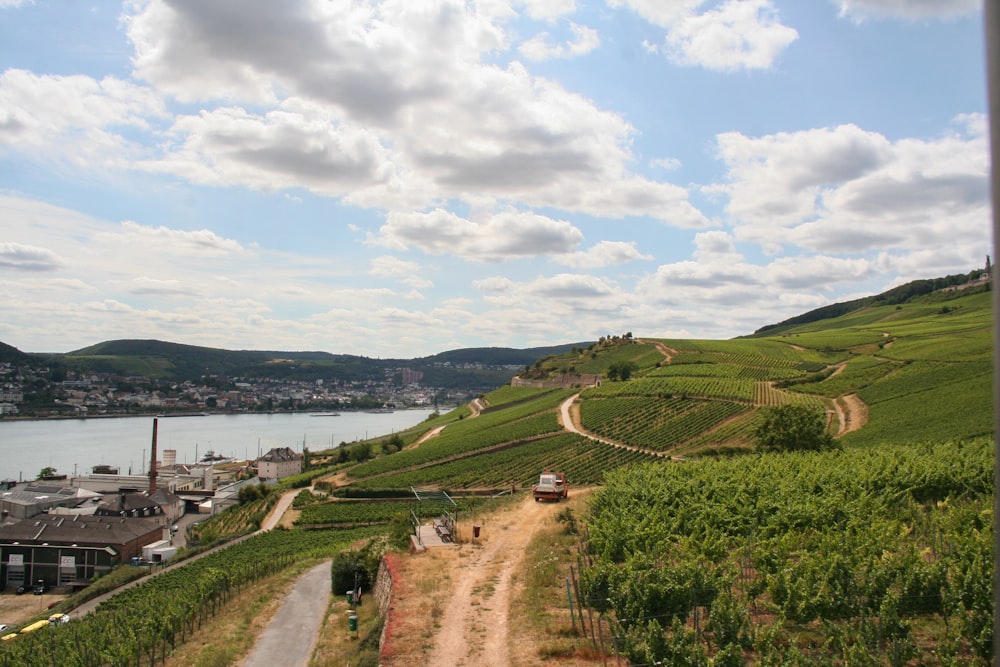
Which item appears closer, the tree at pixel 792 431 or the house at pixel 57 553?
the tree at pixel 792 431

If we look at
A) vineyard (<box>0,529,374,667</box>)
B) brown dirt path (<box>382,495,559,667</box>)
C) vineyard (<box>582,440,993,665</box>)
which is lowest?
vineyard (<box>0,529,374,667</box>)

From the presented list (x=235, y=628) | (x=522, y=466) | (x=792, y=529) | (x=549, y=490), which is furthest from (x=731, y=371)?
(x=235, y=628)

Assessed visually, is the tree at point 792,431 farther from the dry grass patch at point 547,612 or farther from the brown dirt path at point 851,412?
the dry grass patch at point 547,612

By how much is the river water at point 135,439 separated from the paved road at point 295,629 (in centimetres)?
8942

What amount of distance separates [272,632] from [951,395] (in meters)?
50.4

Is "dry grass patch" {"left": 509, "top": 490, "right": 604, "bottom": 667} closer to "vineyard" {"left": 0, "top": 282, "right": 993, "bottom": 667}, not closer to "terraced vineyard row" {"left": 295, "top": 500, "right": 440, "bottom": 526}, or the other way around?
"vineyard" {"left": 0, "top": 282, "right": 993, "bottom": 667}

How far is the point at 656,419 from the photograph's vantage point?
61469 mm

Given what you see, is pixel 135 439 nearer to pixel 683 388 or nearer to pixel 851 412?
pixel 683 388

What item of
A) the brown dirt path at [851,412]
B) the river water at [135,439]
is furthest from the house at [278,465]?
the brown dirt path at [851,412]

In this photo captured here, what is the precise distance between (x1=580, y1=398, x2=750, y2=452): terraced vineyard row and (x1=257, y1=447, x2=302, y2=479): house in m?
41.0

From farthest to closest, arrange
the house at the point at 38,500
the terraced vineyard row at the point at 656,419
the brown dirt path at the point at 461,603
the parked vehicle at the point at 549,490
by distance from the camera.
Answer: the house at the point at 38,500, the terraced vineyard row at the point at 656,419, the parked vehicle at the point at 549,490, the brown dirt path at the point at 461,603

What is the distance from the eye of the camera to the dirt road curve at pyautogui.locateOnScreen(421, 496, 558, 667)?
1327 cm

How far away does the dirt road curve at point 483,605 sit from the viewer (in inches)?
522

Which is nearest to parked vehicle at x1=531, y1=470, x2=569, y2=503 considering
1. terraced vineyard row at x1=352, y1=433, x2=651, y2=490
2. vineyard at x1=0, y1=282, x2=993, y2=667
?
vineyard at x1=0, y1=282, x2=993, y2=667
